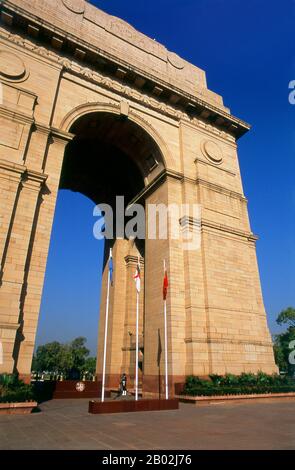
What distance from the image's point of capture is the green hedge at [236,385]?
15227mm

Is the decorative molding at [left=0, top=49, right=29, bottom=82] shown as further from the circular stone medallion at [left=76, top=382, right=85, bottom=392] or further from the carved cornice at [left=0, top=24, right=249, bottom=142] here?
the circular stone medallion at [left=76, top=382, right=85, bottom=392]

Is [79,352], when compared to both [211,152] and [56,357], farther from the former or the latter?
[211,152]

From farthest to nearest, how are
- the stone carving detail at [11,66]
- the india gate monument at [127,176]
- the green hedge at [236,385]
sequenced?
the stone carving detail at [11,66] < the green hedge at [236,385] < the india gate monument at [127,176]

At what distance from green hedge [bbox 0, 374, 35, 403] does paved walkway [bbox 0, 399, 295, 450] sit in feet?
2.34

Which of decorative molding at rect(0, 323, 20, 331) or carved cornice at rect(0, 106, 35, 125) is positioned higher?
carved cornice at rect(0, 106, 35, 125)

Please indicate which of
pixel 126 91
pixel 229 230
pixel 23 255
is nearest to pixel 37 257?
pixel 23 255

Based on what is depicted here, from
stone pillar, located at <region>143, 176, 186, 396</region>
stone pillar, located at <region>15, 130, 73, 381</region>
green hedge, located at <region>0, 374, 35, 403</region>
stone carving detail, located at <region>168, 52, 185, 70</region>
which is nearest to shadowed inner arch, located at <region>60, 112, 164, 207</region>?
stone pillar, located at <region>143, 176, 186, 396</region>

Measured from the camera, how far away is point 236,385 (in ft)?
52.9

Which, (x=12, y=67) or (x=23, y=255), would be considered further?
(x=12, y=67)

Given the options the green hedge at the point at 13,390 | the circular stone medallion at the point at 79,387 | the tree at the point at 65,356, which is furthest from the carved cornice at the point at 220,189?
the tree at the point at 65,356

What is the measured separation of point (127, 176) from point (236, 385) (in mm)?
18435

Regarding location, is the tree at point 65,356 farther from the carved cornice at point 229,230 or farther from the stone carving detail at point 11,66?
the stone carving detail at point 11,66

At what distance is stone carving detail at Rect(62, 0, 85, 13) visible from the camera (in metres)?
23.3

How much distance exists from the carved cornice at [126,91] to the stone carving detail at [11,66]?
123cm
